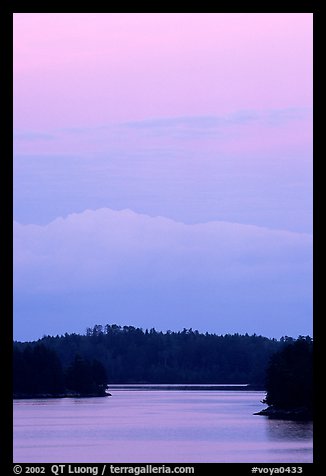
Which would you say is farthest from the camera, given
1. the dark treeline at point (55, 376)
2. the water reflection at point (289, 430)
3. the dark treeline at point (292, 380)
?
the dark treeline at point (55, 376)

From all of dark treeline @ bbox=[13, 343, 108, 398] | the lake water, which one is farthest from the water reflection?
dark treeline @ bbox=[13, 343, 108, 398]

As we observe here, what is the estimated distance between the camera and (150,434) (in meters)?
18.0

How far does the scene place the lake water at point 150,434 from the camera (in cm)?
1566

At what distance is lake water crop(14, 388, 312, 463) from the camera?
15664 millimetres

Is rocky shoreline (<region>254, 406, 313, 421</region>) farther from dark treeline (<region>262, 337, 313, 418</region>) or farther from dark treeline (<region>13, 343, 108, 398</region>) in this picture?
dark treeline (<region>13, 343, 108, 398</region>)

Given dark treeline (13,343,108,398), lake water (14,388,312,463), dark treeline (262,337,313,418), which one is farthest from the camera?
dark treeline (13,343,108,398)

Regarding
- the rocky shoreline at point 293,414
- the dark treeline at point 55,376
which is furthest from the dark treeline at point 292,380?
the dark treeline at point 55,376

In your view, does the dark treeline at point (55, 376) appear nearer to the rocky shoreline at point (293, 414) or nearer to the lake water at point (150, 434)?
the lake water at point (150, 434)

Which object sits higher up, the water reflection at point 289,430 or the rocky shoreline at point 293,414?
the rocky shoreline at point 293,414
